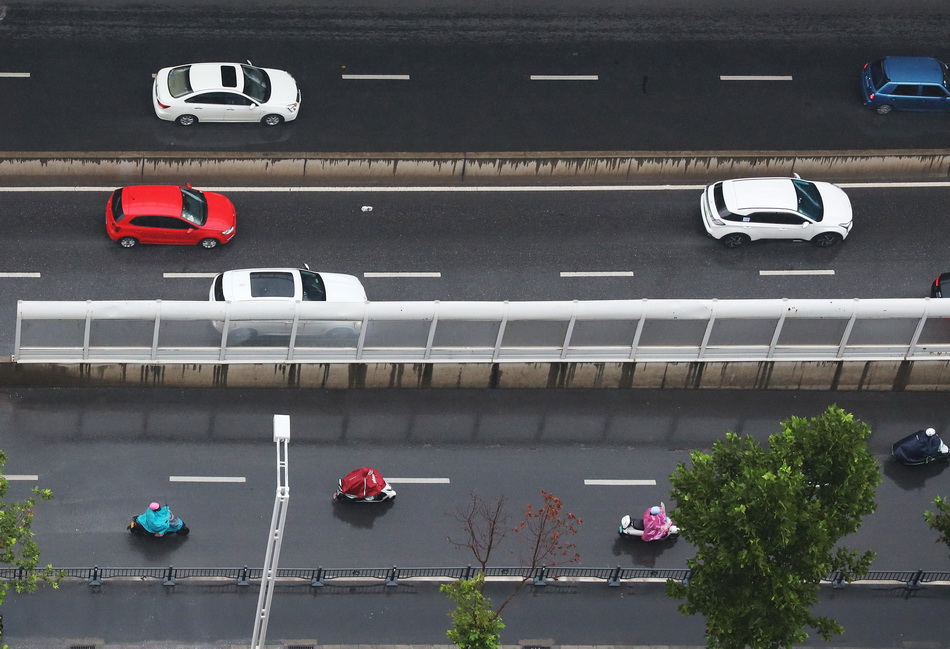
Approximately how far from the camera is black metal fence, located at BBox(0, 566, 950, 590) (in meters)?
35.0

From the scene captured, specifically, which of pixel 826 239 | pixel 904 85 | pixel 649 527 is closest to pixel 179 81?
pixel 826 239

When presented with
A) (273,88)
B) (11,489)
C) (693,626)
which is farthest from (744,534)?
(273,88)

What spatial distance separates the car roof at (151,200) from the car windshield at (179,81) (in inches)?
129

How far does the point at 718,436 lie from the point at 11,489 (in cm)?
1640

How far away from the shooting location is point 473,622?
32125 millimetres

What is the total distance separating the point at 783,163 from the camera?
1778 inches

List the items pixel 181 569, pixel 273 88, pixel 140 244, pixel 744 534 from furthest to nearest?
pixel 273 88
pixel 140 244
pixel 181 569
pixel 744 534

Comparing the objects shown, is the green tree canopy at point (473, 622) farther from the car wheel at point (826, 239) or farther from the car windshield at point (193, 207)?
the car wheel at point (826, 239)

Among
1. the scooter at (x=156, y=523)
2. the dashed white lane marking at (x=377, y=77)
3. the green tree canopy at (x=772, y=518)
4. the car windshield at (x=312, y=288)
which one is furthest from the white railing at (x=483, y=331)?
the dashed white lane marking at (x=377, y=77)

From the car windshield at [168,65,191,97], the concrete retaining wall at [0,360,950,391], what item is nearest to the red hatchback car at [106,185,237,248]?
the car windshield at [168,65,191,97]

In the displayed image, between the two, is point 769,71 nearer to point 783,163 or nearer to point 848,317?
point 783,163

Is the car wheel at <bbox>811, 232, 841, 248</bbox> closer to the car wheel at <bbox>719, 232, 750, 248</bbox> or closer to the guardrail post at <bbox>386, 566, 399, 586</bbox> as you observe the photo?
the car wheel at <bbox>719, 232, 750, 248</bbox>

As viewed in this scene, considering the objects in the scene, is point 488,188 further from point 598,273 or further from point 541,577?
point 541,577

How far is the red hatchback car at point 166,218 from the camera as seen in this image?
136 ft
